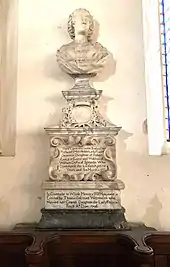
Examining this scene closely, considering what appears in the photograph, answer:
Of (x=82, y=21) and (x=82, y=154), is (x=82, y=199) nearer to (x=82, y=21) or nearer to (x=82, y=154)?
(x=82, y=154)

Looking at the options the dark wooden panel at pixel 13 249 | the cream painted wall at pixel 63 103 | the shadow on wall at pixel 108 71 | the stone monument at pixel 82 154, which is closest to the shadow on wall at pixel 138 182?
the cream painted wall at pixel 63 103

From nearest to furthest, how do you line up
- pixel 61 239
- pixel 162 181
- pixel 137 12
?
1. pixel 61 239
2. pixel 162 181
3. pixel 137 12

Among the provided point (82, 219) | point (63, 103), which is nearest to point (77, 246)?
point (82, 219)

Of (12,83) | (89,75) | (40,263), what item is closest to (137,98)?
(89,75)

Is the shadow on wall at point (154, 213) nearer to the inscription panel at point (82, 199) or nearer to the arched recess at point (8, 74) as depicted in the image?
the inscription panel at point (82, 199)

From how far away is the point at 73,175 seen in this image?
1851 mm

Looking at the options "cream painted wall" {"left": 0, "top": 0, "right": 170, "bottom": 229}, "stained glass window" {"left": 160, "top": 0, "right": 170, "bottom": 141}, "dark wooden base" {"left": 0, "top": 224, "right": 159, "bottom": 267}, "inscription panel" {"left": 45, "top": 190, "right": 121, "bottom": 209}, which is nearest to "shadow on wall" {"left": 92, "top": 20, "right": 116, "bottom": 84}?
"cream painted wall" {"left": 0, "top": 0, "right": 170, "bottom": 229}

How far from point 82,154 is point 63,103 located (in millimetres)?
337

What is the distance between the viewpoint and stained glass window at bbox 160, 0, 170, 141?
2.06 meters

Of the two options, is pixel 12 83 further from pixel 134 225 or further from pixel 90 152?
pixel 134 225

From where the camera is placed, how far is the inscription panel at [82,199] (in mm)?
1788

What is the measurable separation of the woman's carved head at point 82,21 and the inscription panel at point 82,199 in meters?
0.89

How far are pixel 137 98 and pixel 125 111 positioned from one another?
0.35ft

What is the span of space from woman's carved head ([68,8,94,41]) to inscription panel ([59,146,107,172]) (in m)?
0.66
